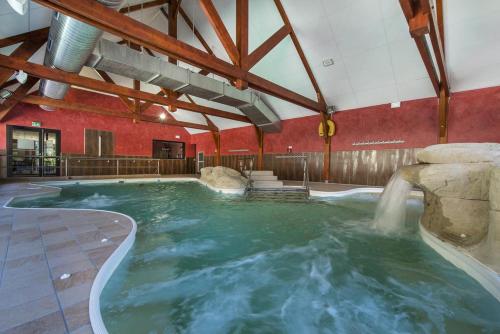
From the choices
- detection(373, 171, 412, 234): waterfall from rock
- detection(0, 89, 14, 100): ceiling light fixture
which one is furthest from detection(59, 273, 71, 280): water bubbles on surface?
detection(0, 89, 14, 100): ceiling light fixture

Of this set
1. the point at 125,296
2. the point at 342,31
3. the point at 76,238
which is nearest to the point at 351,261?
the point at 125,296

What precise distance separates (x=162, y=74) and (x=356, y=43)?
15.0 feet

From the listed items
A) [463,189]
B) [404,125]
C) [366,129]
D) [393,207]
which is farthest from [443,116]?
[463,189]

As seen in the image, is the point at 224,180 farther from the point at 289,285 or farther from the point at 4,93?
the point at 4,93

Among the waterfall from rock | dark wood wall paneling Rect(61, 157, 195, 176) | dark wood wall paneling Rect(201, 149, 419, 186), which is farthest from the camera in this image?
dark wood wall paneling Rect(61, 157, 195, 176)

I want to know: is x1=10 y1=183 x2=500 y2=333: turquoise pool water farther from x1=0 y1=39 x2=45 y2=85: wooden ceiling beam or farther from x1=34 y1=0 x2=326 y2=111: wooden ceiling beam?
x1=0 y1=39 x2=45 y2=85: wooden ceiling beam

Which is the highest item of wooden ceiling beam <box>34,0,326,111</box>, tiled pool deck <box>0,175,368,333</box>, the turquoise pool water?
wooden ceiling beam <box>34,0,326,111</box>

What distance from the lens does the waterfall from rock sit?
2.93 metres

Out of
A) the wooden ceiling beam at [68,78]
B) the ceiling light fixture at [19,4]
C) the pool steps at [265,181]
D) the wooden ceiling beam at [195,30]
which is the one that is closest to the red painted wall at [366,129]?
the pool steps at [265,181]

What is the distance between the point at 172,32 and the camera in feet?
19.7

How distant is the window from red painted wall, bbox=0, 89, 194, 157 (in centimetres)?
68

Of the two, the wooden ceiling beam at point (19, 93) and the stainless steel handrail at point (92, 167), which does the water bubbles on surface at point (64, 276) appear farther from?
the stainless steel handrail at point (92, 167)

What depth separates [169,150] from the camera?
1323 cm

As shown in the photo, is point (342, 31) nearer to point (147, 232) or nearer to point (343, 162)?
point (343, 162)
